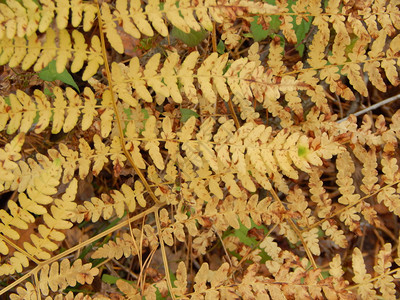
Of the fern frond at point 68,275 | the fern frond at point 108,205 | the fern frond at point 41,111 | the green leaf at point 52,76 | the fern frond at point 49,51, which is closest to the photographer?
the fern frond at point 49,51

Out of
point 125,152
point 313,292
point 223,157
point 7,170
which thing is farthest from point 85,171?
point 313,292

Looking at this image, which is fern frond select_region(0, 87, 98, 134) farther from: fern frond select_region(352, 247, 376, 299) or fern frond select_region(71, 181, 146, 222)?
fern frond select_region(352, 247, 376, 299)

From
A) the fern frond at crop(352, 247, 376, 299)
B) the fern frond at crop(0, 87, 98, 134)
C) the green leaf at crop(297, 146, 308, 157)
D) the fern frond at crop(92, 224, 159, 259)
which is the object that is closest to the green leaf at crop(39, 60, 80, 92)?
the fern frond at crop(0, 87, 98, 134)

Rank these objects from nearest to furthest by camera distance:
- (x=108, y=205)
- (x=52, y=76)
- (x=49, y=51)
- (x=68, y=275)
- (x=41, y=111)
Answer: (x=49, y=51)
(x=41, y=111)
(x=68, y=275)
(x=108, y=205)
(x=52, y=76)

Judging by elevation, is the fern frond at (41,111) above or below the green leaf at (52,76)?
below

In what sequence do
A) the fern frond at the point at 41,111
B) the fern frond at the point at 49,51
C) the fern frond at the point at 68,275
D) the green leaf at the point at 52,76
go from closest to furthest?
1. the fern frond at the point at 49,51
2. the fern frond at the point at 41,111
3. the fern frond at the point at 68,275
4. the green leaf at the point at 52,76

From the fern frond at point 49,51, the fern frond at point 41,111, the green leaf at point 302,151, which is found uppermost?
the fern frond at point 49,51

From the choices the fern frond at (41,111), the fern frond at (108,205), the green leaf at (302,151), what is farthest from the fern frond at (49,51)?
the green leaf at (302,151)

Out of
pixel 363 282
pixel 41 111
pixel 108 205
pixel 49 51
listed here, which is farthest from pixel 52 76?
pixel 363 282

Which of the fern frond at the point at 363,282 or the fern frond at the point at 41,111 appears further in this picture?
the fern frond at the point at 363,282

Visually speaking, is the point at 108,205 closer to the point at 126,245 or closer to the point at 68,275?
the point at 126,245

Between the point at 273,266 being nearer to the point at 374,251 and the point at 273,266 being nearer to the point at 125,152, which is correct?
the point at 125,152

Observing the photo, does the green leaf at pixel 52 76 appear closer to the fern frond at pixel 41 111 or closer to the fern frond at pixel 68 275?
the fern frond at pixel 41 111
